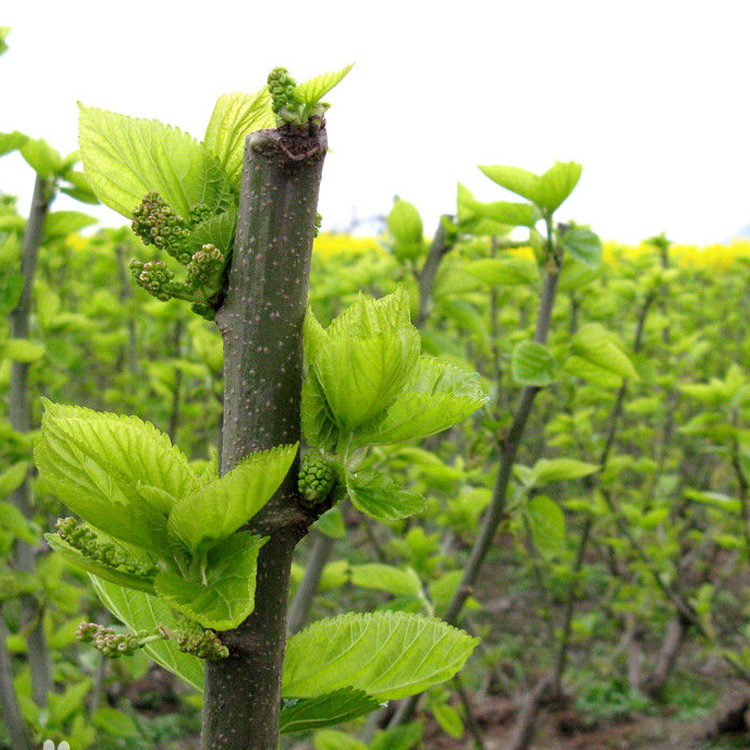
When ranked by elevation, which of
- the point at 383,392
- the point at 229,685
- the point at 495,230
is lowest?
the point at 229,685

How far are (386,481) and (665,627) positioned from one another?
5422mm

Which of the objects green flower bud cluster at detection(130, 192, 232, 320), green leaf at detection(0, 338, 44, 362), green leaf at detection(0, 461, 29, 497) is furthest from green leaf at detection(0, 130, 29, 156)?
green flower bud cluster at detection(130, 192, 232, 320)

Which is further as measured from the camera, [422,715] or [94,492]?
[422,715]

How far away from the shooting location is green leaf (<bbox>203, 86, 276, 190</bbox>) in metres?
0.74

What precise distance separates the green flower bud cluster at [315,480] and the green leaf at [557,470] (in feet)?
4.15

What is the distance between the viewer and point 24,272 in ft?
6.33

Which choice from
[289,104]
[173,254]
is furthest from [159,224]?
[289,104]

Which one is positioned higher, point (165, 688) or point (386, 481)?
point (386, 481)

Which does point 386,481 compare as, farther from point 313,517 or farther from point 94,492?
point 94,492

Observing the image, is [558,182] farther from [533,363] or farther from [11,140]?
[11,140]

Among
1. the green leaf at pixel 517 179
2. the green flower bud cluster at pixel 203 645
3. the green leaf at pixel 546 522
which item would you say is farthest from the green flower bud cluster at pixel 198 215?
the green leaf at pixel 546 522

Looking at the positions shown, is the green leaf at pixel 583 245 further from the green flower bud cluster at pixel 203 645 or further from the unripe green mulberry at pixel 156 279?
the green flower bud cluster at pixel 203 645

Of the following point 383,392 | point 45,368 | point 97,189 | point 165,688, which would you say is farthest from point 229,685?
point 165,688

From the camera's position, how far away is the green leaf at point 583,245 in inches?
59.1
